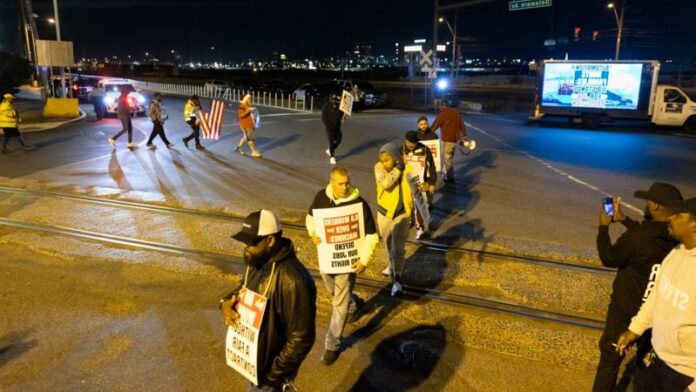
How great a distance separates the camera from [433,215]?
9.09m

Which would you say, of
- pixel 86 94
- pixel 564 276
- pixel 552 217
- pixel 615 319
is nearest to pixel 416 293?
pixel 564 276

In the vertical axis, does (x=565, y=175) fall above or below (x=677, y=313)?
below

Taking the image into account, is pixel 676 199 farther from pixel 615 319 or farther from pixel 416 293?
pixel 416 293

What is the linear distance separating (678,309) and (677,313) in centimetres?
3

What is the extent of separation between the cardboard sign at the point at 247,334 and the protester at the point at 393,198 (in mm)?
2656

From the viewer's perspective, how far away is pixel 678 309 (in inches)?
110

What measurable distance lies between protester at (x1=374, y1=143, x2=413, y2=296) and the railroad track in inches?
27.3

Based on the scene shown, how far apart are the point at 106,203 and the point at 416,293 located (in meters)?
6.26

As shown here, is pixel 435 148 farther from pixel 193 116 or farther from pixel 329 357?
pixel 193 116

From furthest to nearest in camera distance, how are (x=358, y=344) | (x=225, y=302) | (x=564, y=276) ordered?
(x=564, y=276) → (x=358, y=344) → (x=225, y=302)

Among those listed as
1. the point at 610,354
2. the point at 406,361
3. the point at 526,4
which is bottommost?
the point at 406,361

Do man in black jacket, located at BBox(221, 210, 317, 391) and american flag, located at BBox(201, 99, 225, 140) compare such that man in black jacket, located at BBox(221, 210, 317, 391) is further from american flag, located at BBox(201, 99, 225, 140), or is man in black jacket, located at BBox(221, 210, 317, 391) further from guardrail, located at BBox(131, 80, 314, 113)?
guardrail, located at BBox(131, 80, 314, 113)

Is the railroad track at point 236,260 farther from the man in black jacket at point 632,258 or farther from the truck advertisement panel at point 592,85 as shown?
the truck advertisement panel at point 592,85

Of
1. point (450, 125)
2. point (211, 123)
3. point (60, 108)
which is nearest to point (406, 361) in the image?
point (450, 125)
